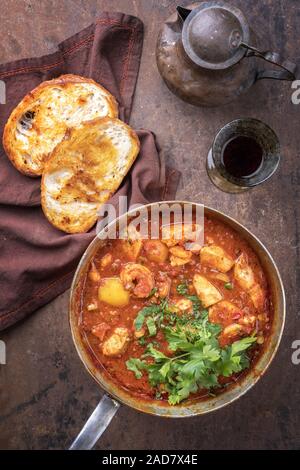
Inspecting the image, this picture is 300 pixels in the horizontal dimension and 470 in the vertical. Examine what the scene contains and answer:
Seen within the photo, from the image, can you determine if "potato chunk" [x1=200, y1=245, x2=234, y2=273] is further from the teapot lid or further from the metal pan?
the teapot lid

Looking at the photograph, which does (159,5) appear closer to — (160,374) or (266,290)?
(266,290)

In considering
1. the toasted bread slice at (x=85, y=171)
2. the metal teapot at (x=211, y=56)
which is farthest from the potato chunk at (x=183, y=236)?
the metal teapot at (x=211, y=56)

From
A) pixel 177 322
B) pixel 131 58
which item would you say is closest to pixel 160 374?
pixel 177 322

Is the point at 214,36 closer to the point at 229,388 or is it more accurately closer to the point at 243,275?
the point at 243,275

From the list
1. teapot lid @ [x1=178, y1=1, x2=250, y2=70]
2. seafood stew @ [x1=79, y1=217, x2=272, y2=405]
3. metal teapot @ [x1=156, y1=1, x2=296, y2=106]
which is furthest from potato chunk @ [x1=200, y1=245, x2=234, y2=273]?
teapot lid @ [x1=178, y1=1, x2=250, y2=70]

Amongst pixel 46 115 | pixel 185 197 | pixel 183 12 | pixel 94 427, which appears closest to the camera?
pixel 94 427

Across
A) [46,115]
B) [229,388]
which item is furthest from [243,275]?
[46,115]

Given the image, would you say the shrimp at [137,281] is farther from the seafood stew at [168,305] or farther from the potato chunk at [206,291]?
the potato chunk at [206,291]
